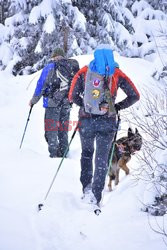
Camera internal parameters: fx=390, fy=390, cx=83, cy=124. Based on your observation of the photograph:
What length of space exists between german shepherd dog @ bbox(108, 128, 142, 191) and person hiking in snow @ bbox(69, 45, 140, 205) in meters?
1.35

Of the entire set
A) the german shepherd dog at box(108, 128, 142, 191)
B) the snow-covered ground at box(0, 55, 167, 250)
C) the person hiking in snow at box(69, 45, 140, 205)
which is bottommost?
the german shepherd dog at box(108, 128, 142, 191)

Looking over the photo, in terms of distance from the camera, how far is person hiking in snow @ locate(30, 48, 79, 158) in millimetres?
6695

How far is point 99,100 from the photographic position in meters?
4.57

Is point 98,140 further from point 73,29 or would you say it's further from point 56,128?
point 73,29

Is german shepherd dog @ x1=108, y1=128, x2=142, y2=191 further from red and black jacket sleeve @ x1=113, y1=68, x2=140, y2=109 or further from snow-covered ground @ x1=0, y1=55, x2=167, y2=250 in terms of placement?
red and black jacket sleeve @ x1=113, y1=68, x2=140, y2=109

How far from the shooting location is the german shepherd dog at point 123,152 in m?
6.16

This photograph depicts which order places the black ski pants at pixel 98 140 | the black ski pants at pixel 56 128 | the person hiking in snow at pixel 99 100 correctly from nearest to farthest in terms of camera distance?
the person hiking in snow at pixel 99 100
the black ski pants at pixel 98 140
the black ski pants at pixel 56 128

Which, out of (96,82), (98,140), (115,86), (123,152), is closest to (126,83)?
(115,86)

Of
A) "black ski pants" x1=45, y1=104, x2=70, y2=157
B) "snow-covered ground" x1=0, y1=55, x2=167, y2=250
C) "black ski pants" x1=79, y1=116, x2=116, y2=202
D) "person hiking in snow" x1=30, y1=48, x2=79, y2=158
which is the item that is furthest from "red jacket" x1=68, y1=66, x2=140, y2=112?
"black ski pants" x1=45, y1=104, x2=70, y2=157

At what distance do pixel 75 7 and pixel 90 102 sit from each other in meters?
11.7

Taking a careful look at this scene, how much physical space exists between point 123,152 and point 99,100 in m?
1.99

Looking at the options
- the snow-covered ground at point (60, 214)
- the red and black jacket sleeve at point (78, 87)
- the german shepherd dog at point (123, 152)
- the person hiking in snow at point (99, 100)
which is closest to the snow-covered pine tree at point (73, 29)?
the snow-covered ground at point (60, 214)

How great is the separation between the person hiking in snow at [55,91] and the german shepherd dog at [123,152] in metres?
1.28

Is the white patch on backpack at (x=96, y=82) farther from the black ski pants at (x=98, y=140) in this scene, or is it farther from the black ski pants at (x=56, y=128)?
the black ski pants at (x=56, y=128)
